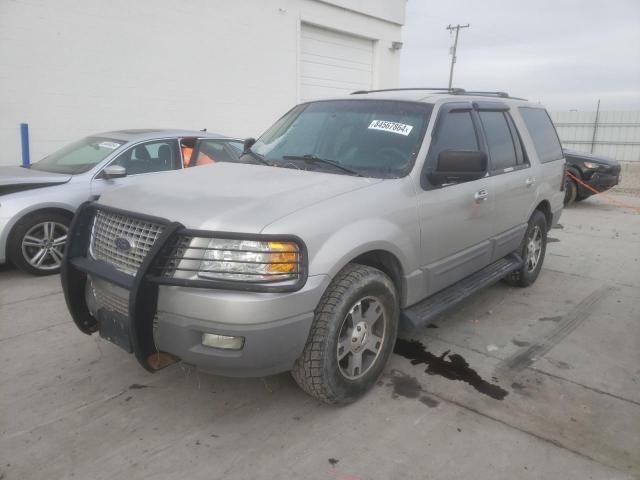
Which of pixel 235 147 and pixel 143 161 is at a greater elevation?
pixel 235 147

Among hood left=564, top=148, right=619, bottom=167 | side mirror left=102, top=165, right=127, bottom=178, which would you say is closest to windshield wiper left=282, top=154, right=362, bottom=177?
side mirror left=102, top=165, right=127, bottom=178

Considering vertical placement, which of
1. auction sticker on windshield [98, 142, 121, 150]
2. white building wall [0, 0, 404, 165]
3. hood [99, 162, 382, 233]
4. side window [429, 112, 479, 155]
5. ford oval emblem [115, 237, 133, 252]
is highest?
white building wall [0, 0, 404, 165]

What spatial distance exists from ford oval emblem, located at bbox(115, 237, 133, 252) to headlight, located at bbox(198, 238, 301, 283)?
1.71ft

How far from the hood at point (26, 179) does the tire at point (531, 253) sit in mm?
4972

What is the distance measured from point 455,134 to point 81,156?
458 centimetres

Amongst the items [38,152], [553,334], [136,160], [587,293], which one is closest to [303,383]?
[553,334]

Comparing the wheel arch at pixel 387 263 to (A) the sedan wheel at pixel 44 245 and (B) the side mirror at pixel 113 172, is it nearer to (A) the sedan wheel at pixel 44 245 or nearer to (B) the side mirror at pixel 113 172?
(B) the side mirror at pixel 113 172

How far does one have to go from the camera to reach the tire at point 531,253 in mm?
5164

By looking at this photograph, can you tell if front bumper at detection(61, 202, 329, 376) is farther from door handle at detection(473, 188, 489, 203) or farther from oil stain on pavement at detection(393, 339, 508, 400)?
door handle at detection(473, 188, 489, 203)

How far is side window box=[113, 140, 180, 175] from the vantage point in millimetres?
6000

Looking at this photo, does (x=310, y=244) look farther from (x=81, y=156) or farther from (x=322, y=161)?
(x=81, y=156)

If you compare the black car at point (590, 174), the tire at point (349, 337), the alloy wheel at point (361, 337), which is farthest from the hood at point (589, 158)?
the alloy wheel at point (361, 337)

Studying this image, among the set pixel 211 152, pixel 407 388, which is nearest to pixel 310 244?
pixel 407 388

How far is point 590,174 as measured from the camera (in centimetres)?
1083
